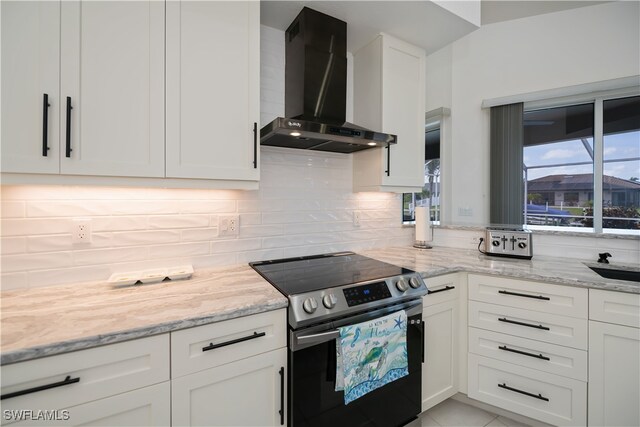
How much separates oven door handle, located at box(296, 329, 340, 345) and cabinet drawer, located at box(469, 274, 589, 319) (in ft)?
3.45

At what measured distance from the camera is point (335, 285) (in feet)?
4.23

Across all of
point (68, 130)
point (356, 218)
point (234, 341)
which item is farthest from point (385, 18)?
point (234, 341)

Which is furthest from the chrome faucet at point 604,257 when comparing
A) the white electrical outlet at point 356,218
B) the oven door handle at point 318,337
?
the oven door handle at point 318,337

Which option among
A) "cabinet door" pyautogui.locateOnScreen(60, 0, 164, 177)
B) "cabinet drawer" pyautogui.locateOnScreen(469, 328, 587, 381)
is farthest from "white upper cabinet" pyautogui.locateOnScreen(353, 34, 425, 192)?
"cabinet door" pyautogui.locateOnScreen(60, 0, 164, 177)

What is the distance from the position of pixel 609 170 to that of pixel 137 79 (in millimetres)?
3904

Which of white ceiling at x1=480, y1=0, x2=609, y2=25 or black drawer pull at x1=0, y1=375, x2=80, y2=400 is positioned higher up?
white ceiling at x1=480, y1=0, x2=609, y2=25

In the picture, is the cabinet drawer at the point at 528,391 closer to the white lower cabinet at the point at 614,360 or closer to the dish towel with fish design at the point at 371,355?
the white lower cabinet at the point at 614,360

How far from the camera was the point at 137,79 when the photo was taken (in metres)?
1.18

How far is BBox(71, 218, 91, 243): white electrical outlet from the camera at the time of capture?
132cm

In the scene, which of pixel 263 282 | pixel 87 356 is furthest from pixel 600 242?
pixel 87 356

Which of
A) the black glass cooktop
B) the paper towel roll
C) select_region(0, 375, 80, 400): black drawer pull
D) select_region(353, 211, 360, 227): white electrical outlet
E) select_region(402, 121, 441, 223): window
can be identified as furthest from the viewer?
select_region(402, 121, 441, 223): window

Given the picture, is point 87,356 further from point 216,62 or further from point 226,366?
point 216,62

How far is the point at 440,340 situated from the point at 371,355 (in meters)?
0.66

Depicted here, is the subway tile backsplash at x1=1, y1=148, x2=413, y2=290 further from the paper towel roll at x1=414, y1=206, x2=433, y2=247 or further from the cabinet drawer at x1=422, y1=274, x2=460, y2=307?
the cabinet drawer at x1=422, y1=274, x2=460, y2=307
